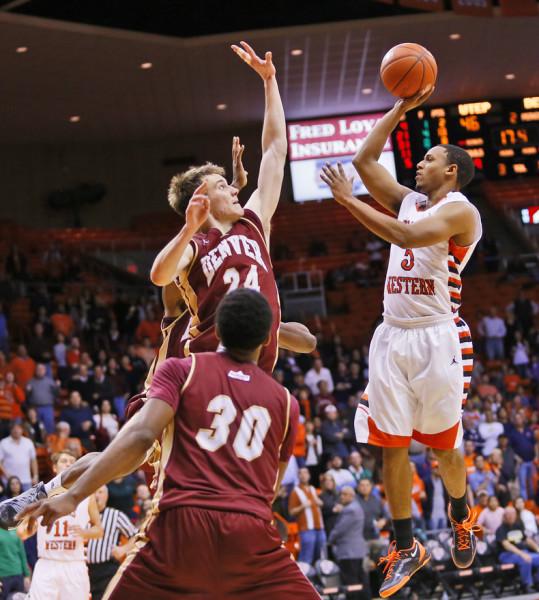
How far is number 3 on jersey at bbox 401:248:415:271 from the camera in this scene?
6.62m

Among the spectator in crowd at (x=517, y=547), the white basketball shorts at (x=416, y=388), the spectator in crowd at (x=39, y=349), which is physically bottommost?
the spectator in crowd at (x=517, y=547)

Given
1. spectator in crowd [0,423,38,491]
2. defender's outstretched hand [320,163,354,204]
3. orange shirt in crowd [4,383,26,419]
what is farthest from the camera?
orange shirt in crowd [4,383,26,419]

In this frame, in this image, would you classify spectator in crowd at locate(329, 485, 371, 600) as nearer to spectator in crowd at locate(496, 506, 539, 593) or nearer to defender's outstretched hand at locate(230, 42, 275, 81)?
spectator in crowd at locate(496, 506, 539, 593)

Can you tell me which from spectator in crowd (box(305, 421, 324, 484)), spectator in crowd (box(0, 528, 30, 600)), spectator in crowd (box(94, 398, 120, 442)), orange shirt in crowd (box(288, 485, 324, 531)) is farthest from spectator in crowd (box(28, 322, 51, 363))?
spectator in crowd (box(0, 528, 30, 600))

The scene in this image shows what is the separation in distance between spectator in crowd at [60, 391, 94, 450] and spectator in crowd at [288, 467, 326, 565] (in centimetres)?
306

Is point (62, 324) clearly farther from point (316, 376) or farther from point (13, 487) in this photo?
point (13, 487)

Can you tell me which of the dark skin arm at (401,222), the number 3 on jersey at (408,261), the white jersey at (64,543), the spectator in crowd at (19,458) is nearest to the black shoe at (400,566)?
the number 3 on jersey at (408,261)

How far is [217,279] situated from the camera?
5.86 m

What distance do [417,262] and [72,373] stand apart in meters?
11.8

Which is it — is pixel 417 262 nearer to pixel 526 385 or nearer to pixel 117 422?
pixel 117 422

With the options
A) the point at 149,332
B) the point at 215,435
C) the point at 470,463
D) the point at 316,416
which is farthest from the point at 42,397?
the point at 215,435

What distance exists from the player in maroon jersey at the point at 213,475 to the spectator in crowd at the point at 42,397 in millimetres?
12712

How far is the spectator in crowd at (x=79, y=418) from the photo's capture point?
15.7 m

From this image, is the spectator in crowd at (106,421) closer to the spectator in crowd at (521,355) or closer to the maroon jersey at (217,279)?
the spectator in crowd at (521,355)
